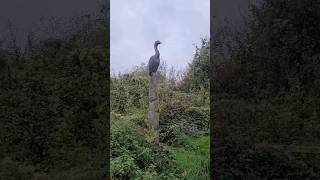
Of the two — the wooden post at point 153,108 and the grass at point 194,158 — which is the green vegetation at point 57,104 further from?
the grass at point 194,158

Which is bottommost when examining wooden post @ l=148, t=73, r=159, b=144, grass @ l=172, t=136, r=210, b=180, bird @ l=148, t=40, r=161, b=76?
grass @ l=172, t=136, r=210, b=180

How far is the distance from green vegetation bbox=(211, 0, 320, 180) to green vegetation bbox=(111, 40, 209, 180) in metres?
0.75

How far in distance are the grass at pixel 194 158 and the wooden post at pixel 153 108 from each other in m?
0.45

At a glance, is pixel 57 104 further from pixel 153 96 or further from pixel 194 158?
pixel 194 158

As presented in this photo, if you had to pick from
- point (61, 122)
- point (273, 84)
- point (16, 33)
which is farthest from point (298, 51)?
point (16, 33)

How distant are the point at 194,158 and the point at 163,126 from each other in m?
0.77

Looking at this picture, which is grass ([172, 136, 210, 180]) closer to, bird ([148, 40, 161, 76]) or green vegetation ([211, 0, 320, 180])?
green vegetation ([211, 0, 320, 180])

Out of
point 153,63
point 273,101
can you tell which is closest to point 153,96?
point 153,63

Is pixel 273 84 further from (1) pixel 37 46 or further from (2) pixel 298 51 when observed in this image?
(1) pixel 37 46

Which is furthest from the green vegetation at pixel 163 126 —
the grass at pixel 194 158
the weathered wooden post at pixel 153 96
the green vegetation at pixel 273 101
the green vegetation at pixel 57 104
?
the green vegetation at pixel 273 101

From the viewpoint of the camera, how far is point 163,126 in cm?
693

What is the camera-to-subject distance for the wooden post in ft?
20.1

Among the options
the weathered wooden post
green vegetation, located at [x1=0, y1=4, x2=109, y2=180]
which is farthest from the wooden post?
green vegetation, located at [x1=0, y1=4, x2=109, y2=180]

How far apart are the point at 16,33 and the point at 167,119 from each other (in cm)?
266
